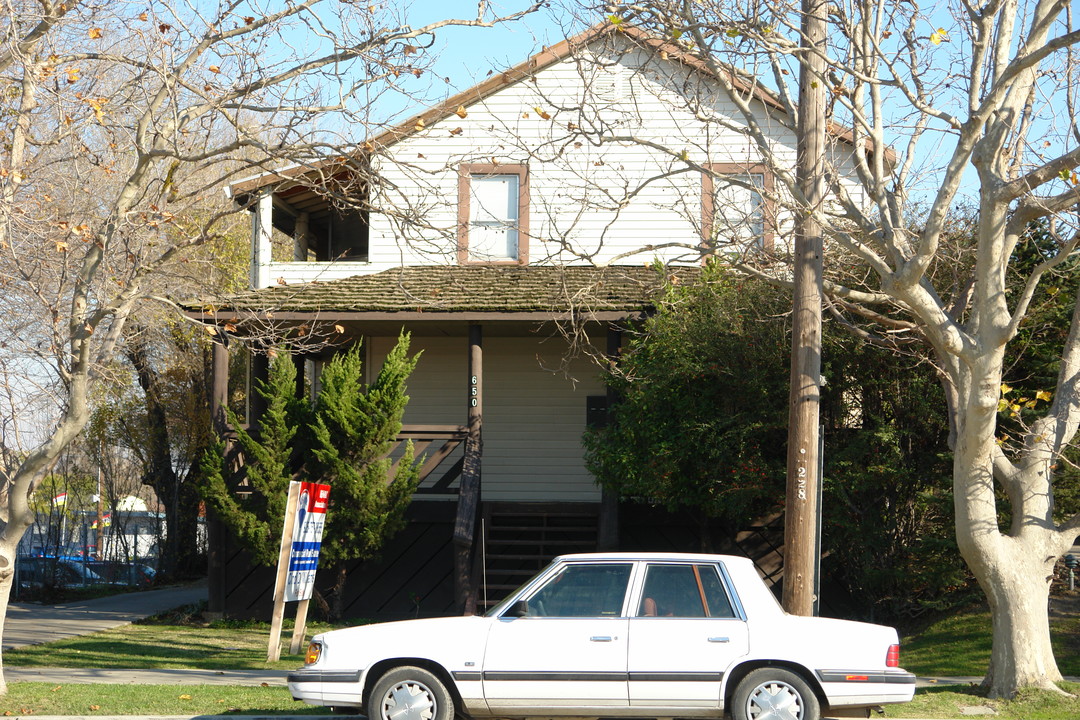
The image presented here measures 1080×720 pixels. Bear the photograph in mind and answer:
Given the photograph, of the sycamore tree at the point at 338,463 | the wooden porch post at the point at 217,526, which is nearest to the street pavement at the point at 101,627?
the wooden porch post at the point at 217,526

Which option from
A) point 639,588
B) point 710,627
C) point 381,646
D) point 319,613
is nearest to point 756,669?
point 710,627

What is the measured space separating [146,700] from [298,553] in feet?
10.2

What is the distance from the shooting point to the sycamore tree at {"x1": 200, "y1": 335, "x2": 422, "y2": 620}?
15.2m

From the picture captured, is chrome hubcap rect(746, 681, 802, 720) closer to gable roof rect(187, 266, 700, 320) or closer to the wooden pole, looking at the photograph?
the wooden pole

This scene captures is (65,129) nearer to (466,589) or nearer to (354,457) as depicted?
(354,457)

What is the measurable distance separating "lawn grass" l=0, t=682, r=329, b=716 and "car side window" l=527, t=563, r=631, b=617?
2.67 meters

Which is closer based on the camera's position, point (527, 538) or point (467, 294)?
point (467, 294)

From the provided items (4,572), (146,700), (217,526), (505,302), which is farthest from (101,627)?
(505,302)

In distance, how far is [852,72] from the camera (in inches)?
374

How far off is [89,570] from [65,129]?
1656 centimetres

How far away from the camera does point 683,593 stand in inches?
322

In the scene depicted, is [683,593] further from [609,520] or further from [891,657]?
[609,520]

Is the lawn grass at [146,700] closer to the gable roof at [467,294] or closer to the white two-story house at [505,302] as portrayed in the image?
the white two-story house at [505,302]

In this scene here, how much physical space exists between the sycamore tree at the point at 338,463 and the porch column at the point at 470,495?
2.52 ft
